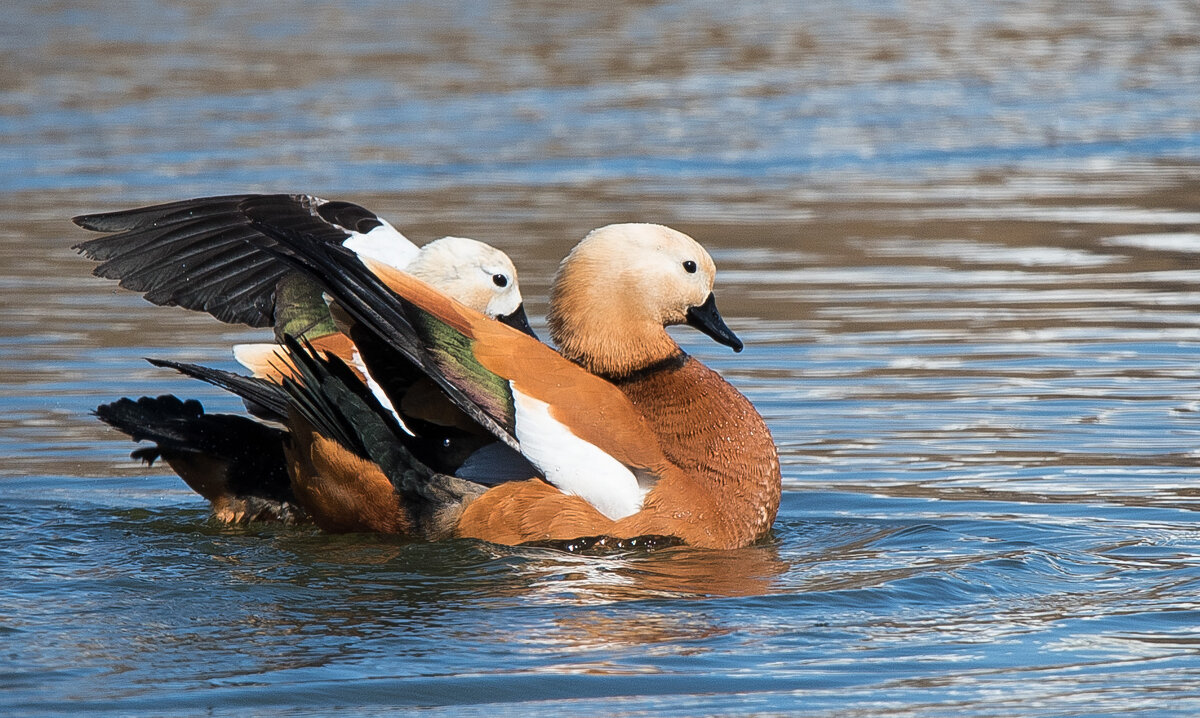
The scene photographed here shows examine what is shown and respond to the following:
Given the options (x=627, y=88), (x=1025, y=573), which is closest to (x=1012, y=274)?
(x=1025, y=573)

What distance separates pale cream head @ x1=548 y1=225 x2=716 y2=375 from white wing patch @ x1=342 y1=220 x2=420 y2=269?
1.09 metres

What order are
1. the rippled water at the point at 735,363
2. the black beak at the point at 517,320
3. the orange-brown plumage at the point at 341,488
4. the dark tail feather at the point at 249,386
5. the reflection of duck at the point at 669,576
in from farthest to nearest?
the black beak at the point at 517,320
the dark tail feather at the point at 249,386
the orange-brown plumage at the point at 341,488
the reflection of duck at the point at 669,576
the rippled water at the point at 735,363

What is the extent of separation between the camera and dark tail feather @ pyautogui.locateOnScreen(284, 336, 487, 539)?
600 centimetres

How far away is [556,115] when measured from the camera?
17.0m

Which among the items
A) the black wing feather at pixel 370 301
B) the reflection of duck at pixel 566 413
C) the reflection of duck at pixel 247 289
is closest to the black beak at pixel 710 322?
the reflection of duck at pixel 566 413

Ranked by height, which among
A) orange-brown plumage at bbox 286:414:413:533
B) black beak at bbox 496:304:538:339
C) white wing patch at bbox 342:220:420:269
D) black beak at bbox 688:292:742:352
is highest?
white wing patch at bbox 342:220:420:269

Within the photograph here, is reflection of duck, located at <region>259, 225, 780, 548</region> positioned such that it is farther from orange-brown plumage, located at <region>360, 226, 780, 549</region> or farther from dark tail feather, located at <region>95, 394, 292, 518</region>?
dark tail feather, located at <region>95, 394, 292, 518</region>

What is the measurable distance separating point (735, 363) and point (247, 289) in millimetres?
2920

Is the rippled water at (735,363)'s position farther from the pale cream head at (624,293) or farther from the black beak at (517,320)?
the black beak at (517,320)

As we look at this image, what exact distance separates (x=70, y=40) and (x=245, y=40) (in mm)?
2023

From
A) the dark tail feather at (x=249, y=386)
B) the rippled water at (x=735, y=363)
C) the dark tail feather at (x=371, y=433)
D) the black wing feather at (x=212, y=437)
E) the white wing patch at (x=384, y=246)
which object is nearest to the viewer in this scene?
the rippled water at (x=735, y=363)

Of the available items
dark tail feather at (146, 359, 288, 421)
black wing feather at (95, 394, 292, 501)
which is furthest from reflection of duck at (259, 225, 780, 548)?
black wing feather at (95, 394, 292, 501)

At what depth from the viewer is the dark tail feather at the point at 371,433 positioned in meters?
6.00

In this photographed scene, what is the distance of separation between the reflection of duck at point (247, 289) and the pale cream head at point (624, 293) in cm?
56
